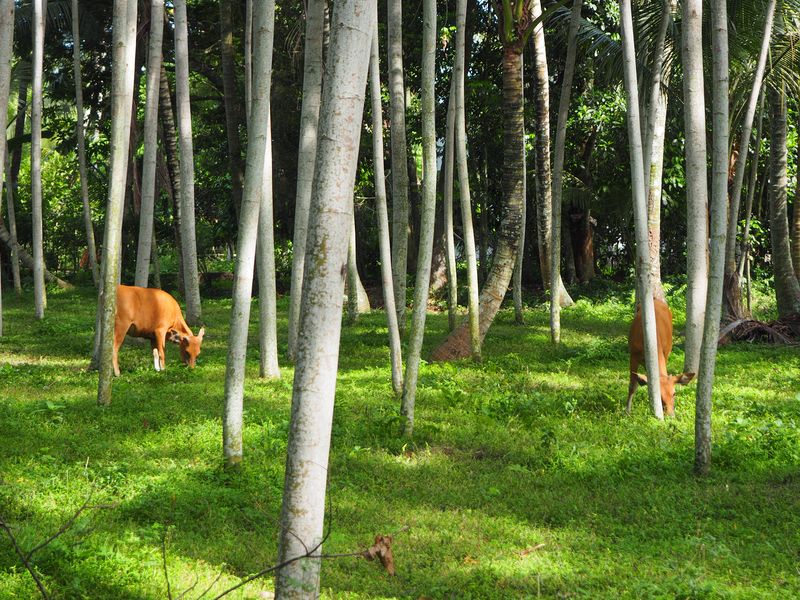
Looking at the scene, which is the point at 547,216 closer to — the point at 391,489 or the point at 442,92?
the point at 442,92

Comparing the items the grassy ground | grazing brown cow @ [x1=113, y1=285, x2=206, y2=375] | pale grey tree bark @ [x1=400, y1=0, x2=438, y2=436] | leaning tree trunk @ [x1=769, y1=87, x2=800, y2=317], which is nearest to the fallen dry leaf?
the grassy ground

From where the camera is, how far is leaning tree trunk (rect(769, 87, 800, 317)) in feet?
55.6

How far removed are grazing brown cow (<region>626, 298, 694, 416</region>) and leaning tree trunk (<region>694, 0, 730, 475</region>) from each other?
2.12m

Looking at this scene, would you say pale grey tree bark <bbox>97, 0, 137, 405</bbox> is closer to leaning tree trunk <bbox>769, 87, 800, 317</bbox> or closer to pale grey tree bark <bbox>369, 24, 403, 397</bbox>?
pale grey tree bark <bbox>369, 24, 403, 397</bbox>

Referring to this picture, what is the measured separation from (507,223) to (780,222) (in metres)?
6.53

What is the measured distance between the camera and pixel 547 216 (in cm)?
1780

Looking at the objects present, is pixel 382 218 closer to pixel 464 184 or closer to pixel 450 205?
pixel 464 184

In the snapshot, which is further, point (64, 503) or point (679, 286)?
point (679, 286)

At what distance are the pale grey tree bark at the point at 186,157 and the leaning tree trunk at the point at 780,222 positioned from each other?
11.2m

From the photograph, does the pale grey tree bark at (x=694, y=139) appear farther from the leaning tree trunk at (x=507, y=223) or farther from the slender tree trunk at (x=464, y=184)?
the leaning tree trunk at (x=507, y=223)

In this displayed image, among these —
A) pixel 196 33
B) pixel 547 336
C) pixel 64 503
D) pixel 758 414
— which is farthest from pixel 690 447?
pixel 196 33

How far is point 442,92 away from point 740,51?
10.4 metres

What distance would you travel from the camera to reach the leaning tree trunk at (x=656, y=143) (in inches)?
420

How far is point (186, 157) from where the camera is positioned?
1502 centimetres
